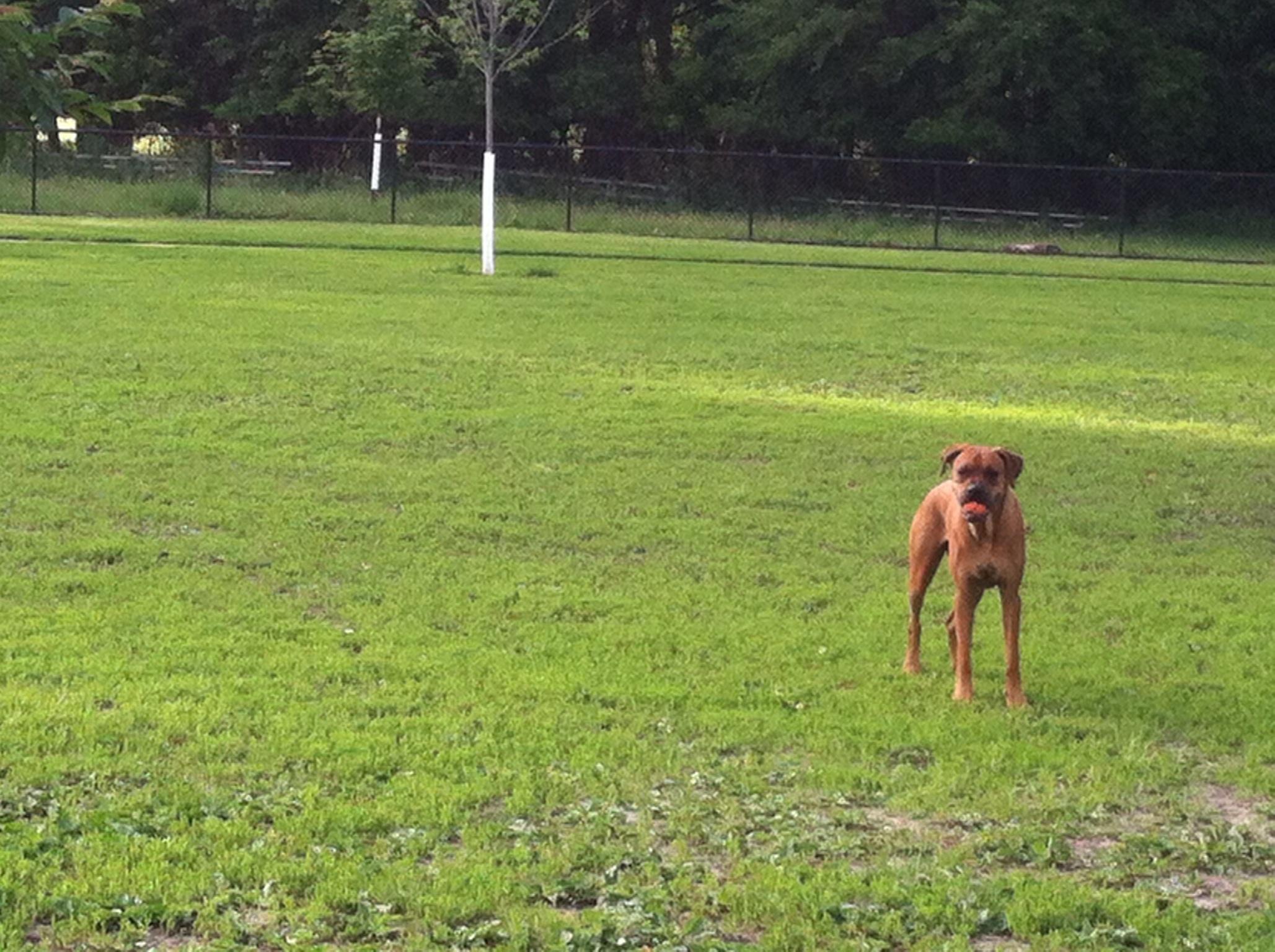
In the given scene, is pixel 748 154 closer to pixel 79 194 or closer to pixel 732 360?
pixel 79 194

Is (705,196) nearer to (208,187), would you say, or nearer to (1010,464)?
(208,187)

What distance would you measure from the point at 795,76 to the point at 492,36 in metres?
18.3

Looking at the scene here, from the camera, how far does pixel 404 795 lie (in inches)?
228

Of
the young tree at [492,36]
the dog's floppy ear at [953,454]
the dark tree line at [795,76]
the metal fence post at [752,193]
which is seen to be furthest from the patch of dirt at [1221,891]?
the dark tree line at [795,76]

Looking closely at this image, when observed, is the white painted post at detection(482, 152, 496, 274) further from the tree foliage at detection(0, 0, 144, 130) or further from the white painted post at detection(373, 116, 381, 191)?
the tree foliage at detection(0, 0, 144, 130)

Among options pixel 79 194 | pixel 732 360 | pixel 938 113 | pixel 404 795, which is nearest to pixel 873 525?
pixel 404 795

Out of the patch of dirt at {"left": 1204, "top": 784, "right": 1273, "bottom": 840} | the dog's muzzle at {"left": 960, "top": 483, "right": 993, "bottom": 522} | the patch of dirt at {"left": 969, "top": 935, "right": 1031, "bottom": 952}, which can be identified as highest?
the dog's muzzle at {"left": 960, "top": 483, "right": 993, "bottom": 522}

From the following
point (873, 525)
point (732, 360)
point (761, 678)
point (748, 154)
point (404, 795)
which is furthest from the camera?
point (748, 154)

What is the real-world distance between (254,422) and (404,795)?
7906 mm

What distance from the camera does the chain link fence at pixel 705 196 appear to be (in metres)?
42.0

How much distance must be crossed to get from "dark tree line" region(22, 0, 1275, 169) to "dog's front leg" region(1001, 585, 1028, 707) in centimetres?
4178

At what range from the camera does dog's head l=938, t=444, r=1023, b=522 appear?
6574 millimetres

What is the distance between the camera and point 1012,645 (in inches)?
272

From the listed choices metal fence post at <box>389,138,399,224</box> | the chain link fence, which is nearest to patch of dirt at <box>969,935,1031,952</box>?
the chain link fence
